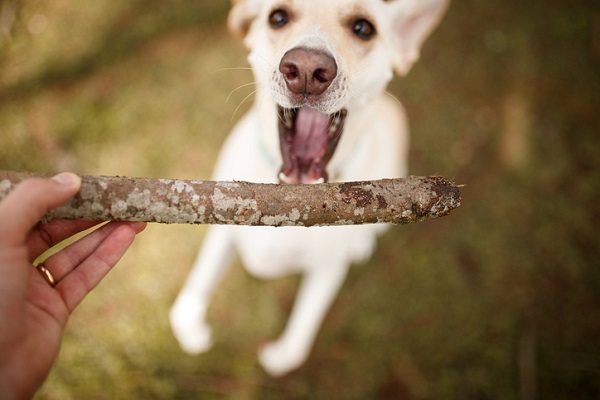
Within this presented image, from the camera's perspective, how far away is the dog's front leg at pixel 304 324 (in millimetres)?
2803

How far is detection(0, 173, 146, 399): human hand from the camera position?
4.74 ft

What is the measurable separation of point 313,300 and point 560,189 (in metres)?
2.50

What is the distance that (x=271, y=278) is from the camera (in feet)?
11.2

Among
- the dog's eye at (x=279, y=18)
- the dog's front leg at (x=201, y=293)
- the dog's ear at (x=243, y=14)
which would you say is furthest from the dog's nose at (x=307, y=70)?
the dog's front leg at (x=201, y=293)

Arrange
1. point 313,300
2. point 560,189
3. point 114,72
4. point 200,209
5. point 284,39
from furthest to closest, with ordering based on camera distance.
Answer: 1. point 560,189
2. point 114,72
3. point 313,300
4. point 284,39
5. point 200,209

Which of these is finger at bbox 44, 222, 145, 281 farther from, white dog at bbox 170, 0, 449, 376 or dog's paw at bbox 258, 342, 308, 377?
dog's paw at bbox 258, 342, 308, 377

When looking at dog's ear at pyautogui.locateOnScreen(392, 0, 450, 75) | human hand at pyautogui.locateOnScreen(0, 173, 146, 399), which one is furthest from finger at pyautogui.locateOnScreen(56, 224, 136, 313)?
dog's ear at pyautogui.locateOnScreen(392, 0, 450, 75)

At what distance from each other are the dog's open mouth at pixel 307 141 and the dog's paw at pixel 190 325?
4.27 ft

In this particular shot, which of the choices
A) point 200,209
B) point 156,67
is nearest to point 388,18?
point 200,209

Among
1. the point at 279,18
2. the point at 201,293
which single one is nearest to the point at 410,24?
the point at 279,18

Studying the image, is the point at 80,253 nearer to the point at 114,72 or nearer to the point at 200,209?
the point at 200,209

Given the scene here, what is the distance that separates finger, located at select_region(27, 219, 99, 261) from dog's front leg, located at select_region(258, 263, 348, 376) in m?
1.32

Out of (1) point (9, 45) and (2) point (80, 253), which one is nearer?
(2) point (80, 253)

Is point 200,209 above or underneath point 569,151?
underneath
